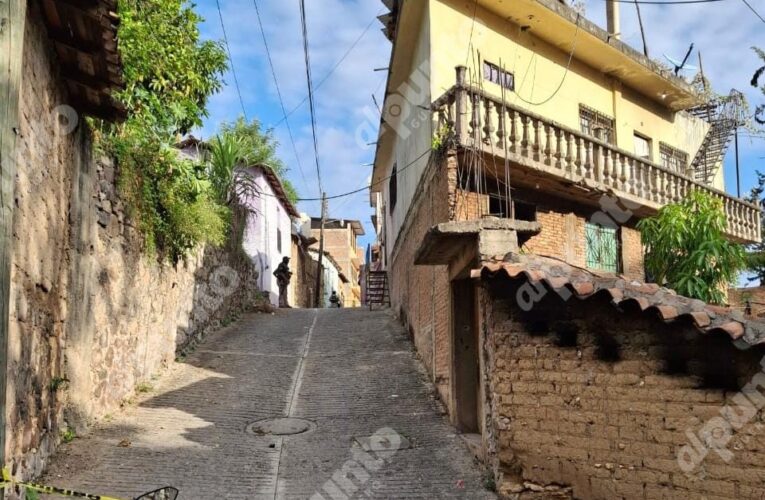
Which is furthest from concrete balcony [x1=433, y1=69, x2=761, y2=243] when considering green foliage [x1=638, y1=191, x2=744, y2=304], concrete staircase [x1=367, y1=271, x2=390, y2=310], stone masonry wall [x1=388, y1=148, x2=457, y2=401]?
concrete staircase [x1=367, y1=271, x2=390, y2=310]

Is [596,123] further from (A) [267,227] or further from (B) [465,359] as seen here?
(A) [267,227]

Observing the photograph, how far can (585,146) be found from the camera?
9797 millimetres

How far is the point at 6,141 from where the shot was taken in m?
3.72

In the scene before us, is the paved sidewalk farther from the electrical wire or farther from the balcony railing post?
the electrical wire

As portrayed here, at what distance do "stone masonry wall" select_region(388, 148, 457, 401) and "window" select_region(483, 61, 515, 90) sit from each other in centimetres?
222

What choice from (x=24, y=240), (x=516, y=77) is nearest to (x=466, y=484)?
(x=24, y=240)

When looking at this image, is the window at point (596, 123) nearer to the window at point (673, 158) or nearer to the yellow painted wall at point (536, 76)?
the yellow painted wall at point (536, 76)

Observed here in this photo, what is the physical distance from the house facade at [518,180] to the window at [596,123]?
42 millimetres

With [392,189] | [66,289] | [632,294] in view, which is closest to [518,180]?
[632,294]

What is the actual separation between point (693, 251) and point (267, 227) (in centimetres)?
1653

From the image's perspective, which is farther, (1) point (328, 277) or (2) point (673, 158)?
(1) point (328, 277)

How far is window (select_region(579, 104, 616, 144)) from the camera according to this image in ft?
40.2

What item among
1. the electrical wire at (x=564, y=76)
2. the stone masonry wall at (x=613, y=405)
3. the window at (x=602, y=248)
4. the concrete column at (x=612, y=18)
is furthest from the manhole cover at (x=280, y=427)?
the concrete column at (x=612, y=18)

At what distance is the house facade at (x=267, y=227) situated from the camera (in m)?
20.2
